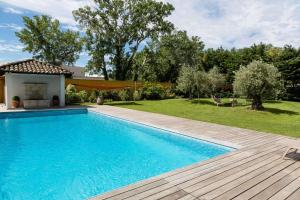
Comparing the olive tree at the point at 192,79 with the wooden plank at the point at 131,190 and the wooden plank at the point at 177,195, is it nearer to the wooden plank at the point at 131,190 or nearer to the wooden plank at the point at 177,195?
the wooden plank at the point at 131,190

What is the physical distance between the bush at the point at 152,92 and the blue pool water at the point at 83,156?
12.8m

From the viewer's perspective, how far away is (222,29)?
23828mm

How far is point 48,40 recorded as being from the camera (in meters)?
38.5

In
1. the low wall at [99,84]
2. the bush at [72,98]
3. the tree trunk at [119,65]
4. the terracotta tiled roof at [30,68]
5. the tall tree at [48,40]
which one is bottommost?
the bush at [72,98]

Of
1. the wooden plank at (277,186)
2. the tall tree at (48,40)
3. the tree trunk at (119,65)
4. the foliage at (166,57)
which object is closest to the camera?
the wooden plank at (277,186)

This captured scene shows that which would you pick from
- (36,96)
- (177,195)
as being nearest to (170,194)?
(177,195)

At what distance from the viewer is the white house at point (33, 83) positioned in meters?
16.3

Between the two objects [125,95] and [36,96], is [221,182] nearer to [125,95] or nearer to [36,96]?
[36,96]

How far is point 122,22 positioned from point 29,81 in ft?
51.0

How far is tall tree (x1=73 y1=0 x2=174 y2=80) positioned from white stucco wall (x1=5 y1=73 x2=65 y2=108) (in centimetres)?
1253

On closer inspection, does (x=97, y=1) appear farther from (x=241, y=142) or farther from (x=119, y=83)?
(x=241, y=142)

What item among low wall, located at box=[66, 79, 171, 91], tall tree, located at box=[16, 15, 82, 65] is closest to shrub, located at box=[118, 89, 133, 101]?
low wall, located at box=[66, 79, 171, 91]

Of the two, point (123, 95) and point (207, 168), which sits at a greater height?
point (123, 95)

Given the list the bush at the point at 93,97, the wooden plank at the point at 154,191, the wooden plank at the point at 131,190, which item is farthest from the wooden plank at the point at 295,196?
the bush at the point at 93,97
